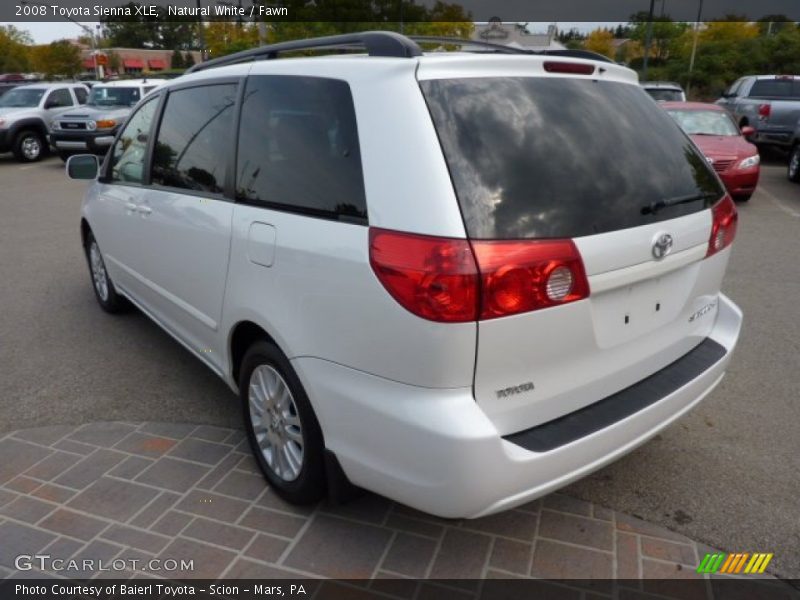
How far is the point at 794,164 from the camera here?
1226 centimetres

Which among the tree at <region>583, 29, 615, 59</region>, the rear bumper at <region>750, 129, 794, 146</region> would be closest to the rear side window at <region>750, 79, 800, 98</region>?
the rear bumper at <region>750, 129, 794, 146</region>

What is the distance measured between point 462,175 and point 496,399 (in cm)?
72

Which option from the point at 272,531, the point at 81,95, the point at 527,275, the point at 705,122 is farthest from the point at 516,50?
the point at 81,95

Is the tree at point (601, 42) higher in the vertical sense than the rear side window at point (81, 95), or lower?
higher

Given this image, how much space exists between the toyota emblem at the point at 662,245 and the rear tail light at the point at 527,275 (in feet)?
1.29

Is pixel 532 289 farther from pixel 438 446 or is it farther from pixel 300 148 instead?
pixel 300 148

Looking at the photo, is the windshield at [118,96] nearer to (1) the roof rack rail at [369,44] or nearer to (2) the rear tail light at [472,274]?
(1) the roof rack rail at [369,44]

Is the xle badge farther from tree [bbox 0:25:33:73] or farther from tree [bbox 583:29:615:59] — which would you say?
tree [bbox 0:25:33:73]

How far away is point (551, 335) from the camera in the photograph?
7.06 feet

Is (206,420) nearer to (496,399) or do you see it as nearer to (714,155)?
(496,399)

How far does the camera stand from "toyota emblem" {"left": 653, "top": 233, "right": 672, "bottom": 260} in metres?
2.38

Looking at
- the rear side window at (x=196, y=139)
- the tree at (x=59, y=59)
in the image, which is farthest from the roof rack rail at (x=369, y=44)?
the tree at (x=59, y=59)

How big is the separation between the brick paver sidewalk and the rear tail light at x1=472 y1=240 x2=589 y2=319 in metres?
1.10

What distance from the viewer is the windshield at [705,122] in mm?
10836
